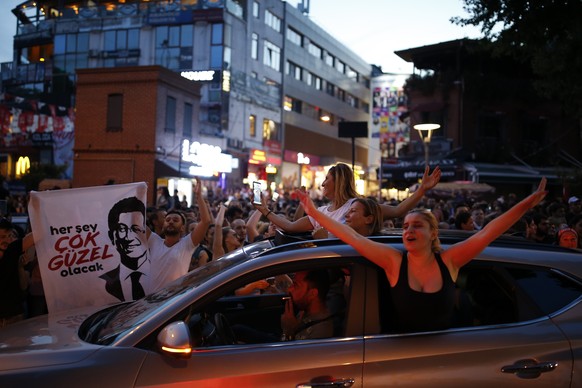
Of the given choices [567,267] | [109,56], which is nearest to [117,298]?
[567,267]

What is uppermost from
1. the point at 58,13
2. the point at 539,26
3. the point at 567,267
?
the point at 58,13

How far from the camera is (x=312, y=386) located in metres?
2.92

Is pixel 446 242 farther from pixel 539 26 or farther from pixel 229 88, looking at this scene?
pixel 229 88

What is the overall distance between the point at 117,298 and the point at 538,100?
33104 mm

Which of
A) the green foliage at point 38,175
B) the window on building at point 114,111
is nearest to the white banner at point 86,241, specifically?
the window on building at point 114,111

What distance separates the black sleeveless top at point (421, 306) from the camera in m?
3.12

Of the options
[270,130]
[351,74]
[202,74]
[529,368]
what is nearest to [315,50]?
[351,74]

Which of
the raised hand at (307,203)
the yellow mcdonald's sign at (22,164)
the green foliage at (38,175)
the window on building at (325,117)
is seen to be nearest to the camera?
the raised hand at (307,203)

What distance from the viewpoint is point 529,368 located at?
10.0 ft

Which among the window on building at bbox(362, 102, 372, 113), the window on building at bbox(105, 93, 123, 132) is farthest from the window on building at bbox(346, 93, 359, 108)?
the window on building at bbox(105, 93, 123, 132)

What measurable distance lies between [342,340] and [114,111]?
2802 centimetres

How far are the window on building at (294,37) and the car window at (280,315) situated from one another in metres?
47.4

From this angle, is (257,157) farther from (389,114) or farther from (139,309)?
(139,309)

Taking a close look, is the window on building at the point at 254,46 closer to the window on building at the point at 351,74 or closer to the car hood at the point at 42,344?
the window on building at the point at 351,74
